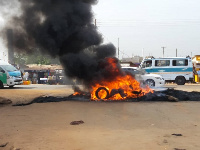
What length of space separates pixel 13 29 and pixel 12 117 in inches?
269

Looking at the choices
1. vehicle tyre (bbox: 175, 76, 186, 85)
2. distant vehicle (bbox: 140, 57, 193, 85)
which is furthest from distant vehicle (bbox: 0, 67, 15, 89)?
vehicle tyre (bbox: 175, 76, 186, 85)

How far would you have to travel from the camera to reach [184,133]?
552 centimetres

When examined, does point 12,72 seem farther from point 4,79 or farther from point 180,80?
point 180,80

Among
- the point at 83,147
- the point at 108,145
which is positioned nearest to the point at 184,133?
the point at 108,145

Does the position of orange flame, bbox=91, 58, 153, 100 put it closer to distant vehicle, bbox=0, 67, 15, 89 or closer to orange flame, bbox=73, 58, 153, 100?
orange flame, bbox=73, 58, 153, 100

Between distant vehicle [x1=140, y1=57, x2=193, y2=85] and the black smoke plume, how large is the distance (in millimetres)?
8386

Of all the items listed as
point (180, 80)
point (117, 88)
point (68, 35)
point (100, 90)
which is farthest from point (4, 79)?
point (180, 80)

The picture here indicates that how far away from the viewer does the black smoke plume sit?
39.5 feet

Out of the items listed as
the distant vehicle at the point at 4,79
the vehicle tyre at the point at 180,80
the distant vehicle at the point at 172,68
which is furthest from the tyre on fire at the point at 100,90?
the vehicle tyre at the point at 180,80

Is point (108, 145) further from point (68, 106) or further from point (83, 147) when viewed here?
point (68, 106)

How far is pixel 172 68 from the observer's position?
2081 centimetres

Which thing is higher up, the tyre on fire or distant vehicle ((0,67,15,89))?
distant vehicle ((0,67,15,89))

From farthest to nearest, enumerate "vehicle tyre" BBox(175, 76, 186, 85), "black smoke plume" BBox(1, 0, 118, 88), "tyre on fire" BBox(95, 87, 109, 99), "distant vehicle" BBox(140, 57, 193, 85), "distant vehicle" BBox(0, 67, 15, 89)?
1. "vehicle tyre" BBox(175, 76, 186, 85)
2. "distant vehicle" BBox(140, 57, 193, 85)
3. "distant vehicle" BBox(0, 67, 15, 89)
4. "black smoke plume" BBox(1, 0, 118, 88)
5. "tyre on fire" BBox(95, 87, 109, 99)

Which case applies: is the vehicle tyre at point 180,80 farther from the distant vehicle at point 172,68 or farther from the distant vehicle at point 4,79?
the distant vehicle at point 4,79
